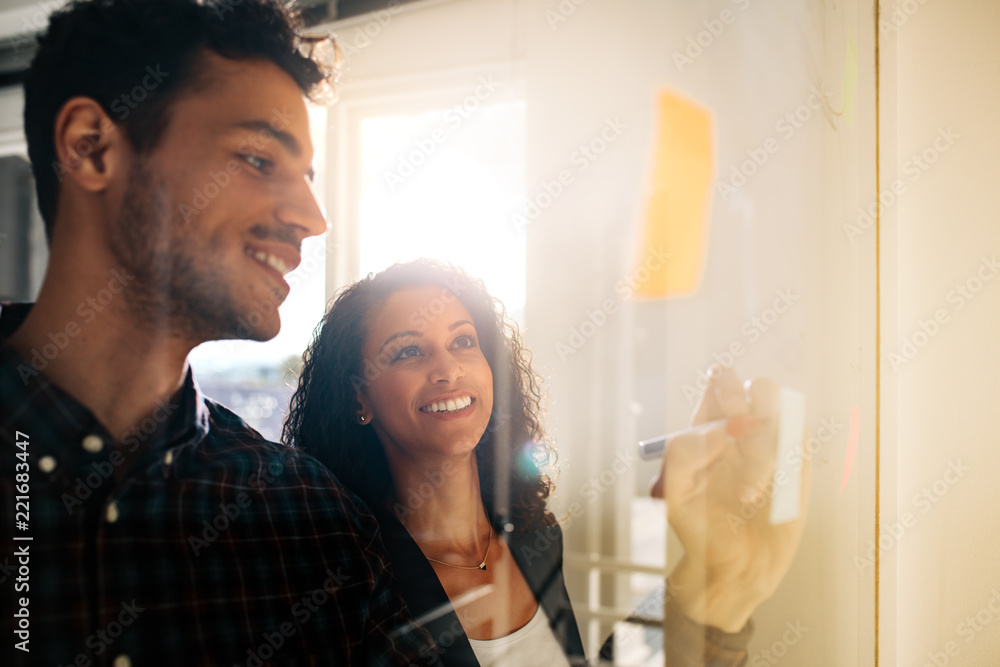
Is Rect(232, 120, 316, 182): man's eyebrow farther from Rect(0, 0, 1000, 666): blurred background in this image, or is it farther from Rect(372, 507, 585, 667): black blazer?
Rect(372, 507, 585, 667): black blazer

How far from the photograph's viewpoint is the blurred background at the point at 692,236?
0.60 metres

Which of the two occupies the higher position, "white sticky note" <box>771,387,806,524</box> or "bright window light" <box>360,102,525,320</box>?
"bright window light" <box>360,102,525,320</box>

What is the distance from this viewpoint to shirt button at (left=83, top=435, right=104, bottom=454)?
425 millimetres

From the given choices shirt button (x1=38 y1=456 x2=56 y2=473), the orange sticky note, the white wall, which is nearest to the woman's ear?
shirt button (x1=38 y1=456 x2=56 y2=473)

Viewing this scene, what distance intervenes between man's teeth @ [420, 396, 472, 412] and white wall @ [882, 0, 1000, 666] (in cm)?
109

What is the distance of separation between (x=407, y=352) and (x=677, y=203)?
42 centimetres

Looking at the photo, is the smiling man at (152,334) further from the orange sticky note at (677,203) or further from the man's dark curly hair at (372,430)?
the orange sticky note at (677,203)

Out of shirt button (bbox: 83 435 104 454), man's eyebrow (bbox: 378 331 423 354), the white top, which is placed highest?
man's eyebrow (bbox: 378 331 423 354)

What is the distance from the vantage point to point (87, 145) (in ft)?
1.40

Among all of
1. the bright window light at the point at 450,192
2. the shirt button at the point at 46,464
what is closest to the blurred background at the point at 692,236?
the bright window light at the point at 450,192

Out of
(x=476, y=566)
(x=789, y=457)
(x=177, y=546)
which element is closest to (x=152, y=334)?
(x=177, y=546)

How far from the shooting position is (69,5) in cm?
44

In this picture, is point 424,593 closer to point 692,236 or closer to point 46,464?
point 46,464

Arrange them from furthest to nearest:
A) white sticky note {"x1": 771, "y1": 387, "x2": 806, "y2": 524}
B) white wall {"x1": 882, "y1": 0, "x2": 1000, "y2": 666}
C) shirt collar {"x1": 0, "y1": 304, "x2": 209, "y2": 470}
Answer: white wall {"x1": 882, "y1": 0, "x2": 1000, "y2": 666}
white sticky note {"x1": 771, "y1": 387, "x2": 806, "y2": 524}
shirt collar {"x1": 0, "y1": 304, "x2": 209, "y2": 470}
